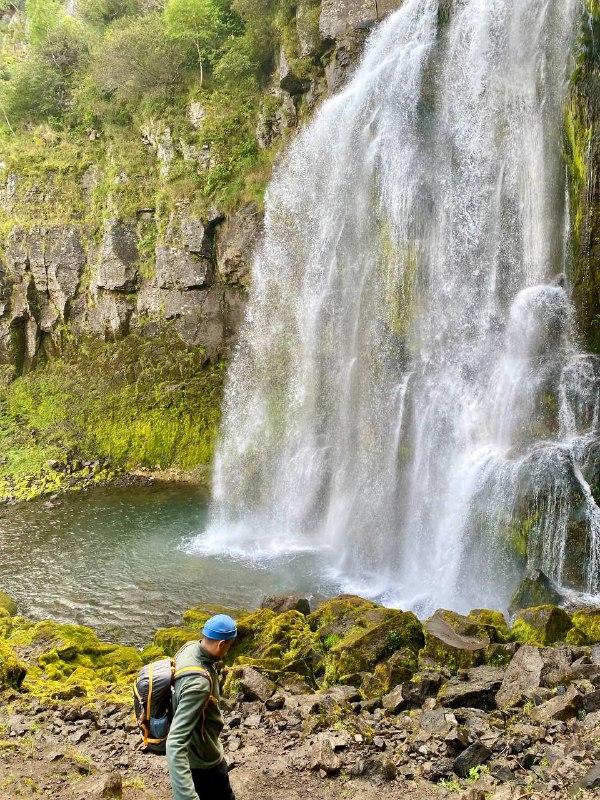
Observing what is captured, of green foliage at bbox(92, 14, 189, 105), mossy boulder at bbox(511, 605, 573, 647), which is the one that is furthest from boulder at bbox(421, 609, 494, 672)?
green foliage at bbox(92, 14, 189, 105)

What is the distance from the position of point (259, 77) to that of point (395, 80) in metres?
6.93

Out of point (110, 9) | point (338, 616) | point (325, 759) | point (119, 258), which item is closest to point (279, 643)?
point (338, 616)

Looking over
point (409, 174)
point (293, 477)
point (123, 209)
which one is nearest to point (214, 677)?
point (293, 477)

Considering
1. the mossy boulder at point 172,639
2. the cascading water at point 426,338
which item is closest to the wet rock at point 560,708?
the mossy boulder at point 172,639

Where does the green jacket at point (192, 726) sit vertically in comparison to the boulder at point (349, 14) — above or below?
below

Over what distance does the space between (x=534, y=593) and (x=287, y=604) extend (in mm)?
4087

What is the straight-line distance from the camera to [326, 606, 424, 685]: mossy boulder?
730 cm

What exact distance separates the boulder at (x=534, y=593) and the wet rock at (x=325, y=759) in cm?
584

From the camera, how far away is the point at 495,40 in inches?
609

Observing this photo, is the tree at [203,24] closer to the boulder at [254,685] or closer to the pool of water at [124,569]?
the pool of water at [124,569]

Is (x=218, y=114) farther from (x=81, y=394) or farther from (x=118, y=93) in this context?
(x=81, y=394)

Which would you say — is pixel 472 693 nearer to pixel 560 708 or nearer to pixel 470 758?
pixel 560 708

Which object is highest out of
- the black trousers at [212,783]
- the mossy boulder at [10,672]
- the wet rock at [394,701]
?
the black trousers at [212,783]

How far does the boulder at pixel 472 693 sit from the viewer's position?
6039mm
